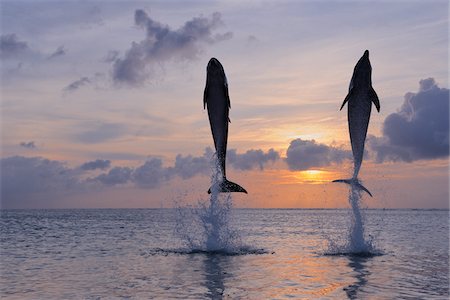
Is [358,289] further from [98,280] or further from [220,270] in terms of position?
[98,280]

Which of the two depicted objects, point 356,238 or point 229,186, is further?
point 356,238

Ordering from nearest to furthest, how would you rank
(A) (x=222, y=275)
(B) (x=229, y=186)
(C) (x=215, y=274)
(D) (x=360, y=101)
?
(A) (x=222, y=275) → (C) (x=215, y=274) → (D) (x=360, y=101) → (B) (x=229, y=186)

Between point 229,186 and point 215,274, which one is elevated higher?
point 229,186

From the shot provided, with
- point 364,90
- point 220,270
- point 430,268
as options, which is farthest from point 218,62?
point 430,268

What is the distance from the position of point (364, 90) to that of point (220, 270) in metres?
10.8

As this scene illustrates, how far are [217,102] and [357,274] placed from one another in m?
9.55

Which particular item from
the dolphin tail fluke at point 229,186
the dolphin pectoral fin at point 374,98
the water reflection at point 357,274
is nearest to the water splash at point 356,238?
the water reflection at point 357,274

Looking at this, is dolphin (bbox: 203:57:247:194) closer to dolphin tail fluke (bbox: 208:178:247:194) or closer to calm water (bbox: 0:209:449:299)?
dolphin tail fluke (bbox: 208:178:247:194)

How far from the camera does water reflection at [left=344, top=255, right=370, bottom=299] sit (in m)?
17.8

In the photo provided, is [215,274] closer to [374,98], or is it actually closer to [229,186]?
[229,186]

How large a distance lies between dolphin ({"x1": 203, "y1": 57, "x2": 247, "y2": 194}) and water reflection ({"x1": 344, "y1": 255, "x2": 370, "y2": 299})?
26.2 feet

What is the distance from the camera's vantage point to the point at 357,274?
71.2 feet

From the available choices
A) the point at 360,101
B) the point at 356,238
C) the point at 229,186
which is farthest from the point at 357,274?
the point at 356,238

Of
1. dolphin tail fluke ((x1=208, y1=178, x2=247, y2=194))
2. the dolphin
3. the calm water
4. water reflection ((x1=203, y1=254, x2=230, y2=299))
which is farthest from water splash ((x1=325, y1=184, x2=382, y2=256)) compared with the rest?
the dolphin
